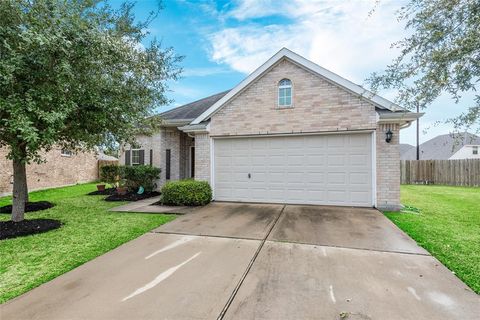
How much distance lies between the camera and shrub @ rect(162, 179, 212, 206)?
885 centimetres

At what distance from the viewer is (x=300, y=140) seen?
8.92 m

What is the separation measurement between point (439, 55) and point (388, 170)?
4587 mm

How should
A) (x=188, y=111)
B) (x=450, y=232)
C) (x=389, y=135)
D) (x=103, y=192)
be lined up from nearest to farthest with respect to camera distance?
(x=450, y=232), (x=389, y=135), (x=103, y=192), (x=188, y=111)

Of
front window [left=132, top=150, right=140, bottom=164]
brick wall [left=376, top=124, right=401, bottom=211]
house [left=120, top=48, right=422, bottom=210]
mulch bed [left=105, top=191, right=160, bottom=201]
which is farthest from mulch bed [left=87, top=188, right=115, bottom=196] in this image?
brick wall [left=376, top=124, right=401, bottom=211]

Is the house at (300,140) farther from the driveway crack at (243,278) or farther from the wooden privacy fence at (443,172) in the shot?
the wooden privacy fence at (443,172)

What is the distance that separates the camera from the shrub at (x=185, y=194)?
29.0 feet

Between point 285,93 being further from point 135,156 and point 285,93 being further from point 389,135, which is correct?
point 135,156

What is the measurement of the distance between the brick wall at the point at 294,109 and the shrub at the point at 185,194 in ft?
7.40

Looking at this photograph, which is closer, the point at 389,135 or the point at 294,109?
the point at 389,135

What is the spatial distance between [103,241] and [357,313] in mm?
4843

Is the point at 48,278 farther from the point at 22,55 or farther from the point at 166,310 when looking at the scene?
Result: the point at 22,55

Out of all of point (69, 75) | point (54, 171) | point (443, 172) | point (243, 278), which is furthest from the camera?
point (443, 172)

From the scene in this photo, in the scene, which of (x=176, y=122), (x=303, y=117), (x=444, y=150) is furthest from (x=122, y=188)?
(x=444, y=150)

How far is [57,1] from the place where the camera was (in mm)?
4949
